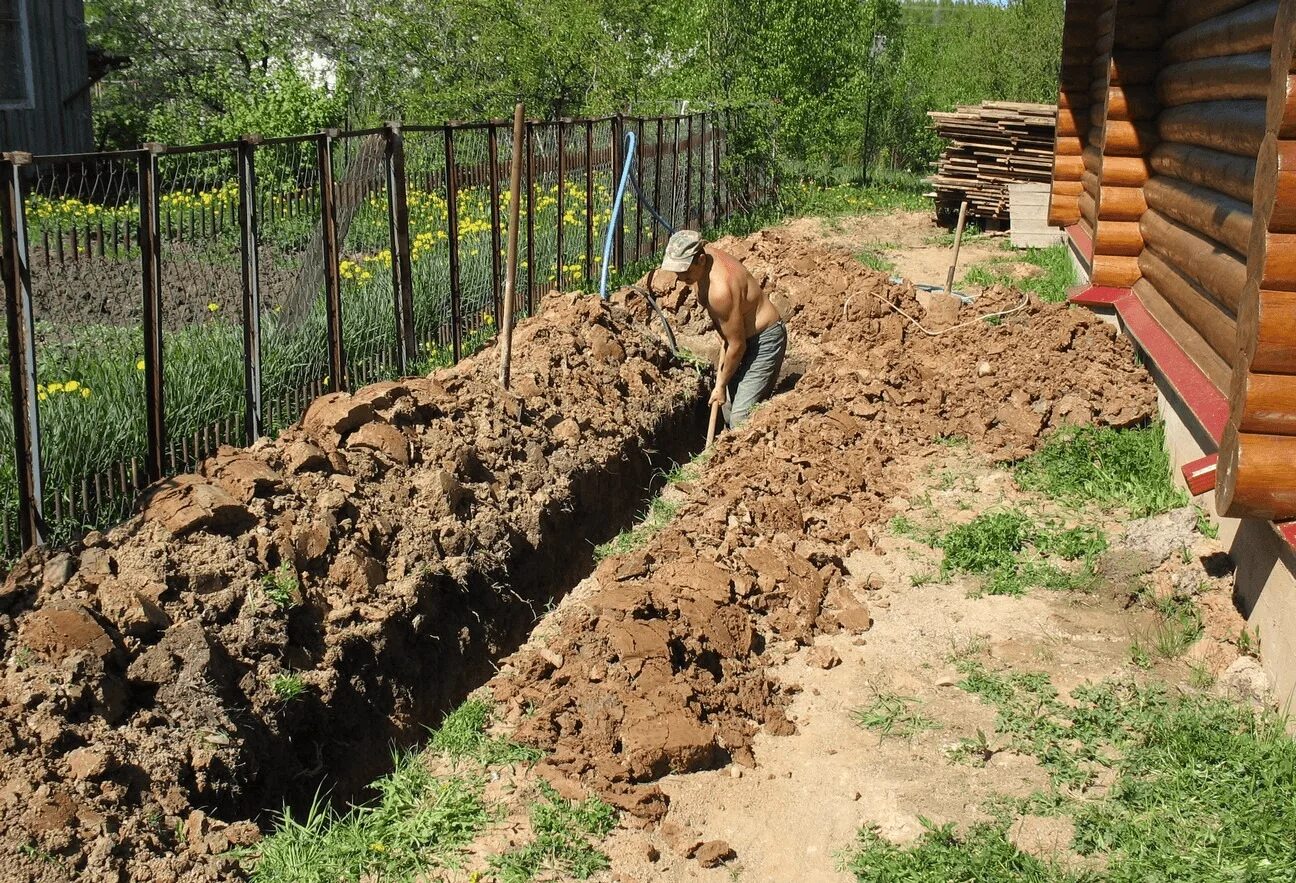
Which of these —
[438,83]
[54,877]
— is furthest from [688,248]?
[438,83]

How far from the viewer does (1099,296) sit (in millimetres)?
10336

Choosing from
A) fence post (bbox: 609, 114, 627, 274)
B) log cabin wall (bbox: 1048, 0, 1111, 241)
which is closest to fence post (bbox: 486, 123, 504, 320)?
fence post (bbox: 609, 114, 627, 274)

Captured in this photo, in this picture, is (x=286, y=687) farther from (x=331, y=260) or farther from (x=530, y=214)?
(x=530, y=214)

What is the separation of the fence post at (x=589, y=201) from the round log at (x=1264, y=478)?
6.95m

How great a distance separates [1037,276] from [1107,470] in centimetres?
707

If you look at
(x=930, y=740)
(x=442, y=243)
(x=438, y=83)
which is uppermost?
(x=438, y=83)

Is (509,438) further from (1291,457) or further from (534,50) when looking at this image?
(534,50)

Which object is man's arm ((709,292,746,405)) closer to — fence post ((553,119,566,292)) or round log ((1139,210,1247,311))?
fence post ((553,119,566,292))

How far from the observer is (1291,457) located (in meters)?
5.04

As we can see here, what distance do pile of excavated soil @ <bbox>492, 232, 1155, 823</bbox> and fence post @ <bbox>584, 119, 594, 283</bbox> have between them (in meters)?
0.94

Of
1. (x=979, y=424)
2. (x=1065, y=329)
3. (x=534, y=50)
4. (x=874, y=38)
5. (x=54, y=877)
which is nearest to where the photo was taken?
(x=54, y=877)

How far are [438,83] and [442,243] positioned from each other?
12.5m

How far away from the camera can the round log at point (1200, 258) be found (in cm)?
687

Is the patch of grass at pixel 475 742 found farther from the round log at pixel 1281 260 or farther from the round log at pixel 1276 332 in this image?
the round log at pixel 1281 260
